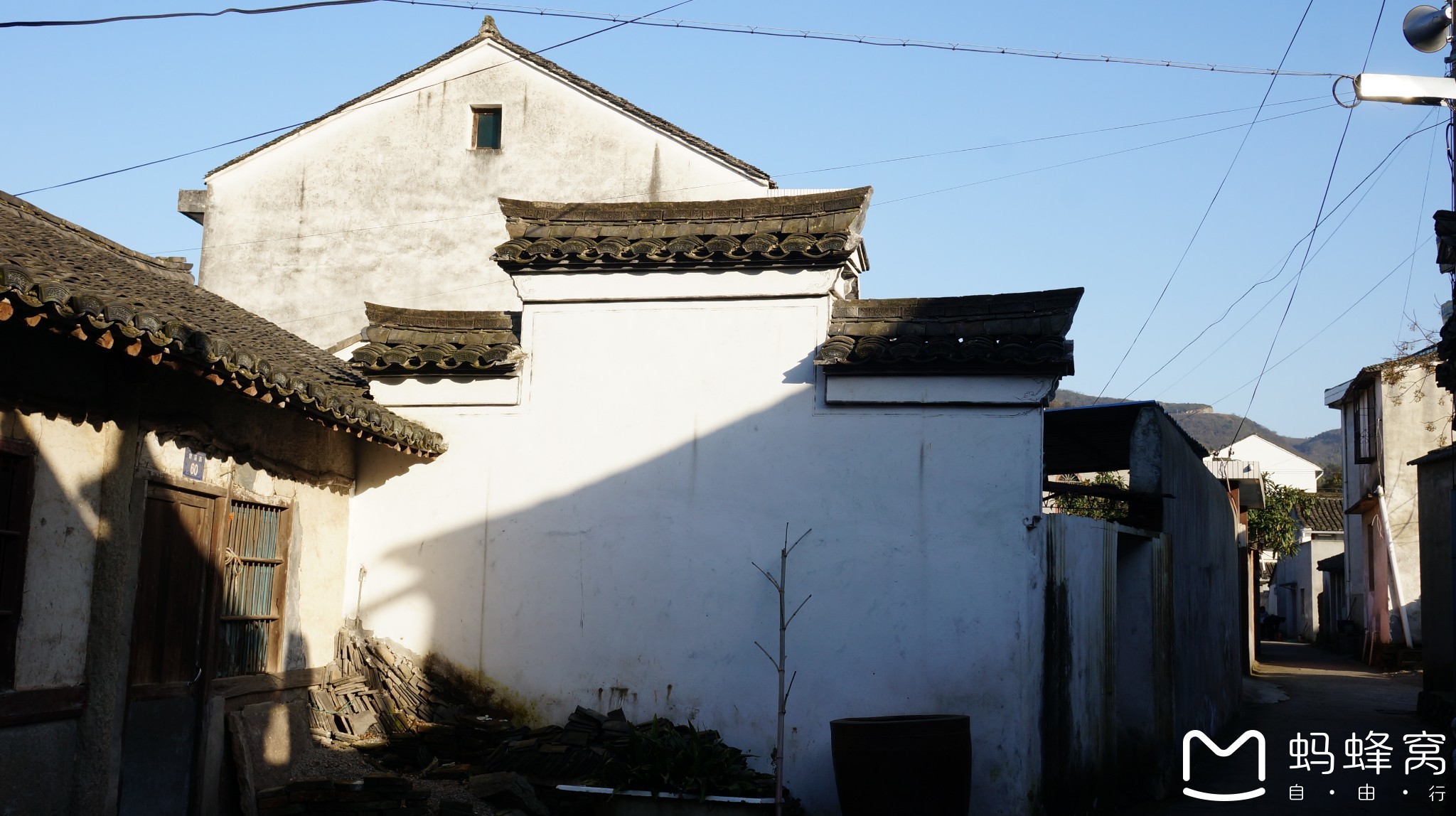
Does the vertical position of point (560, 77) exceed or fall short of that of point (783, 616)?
it exceeds it

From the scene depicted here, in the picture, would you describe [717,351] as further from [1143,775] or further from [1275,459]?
[1275,459]

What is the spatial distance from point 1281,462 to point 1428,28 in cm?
4834

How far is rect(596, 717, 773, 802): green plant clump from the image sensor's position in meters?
8.18

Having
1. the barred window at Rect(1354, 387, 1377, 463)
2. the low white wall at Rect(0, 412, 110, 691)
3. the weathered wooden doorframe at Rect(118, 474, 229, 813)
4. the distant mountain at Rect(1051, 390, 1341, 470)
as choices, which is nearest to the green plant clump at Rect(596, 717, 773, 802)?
the weathered wooden doorframe at Rect(118, 474, 229, 813)

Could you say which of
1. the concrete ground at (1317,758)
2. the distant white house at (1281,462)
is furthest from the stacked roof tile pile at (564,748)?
the distant white house at (1281,462)

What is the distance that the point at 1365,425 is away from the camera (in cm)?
2862

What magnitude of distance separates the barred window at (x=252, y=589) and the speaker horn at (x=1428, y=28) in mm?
11017

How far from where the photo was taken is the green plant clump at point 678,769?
818 cm

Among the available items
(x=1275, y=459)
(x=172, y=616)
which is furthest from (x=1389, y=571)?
(x=1275, y=459)

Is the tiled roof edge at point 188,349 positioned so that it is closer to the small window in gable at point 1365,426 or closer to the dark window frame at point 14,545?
the dark window frame at point 14,545

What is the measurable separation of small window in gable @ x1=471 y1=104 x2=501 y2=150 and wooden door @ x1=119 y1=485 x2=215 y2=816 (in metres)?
11.2

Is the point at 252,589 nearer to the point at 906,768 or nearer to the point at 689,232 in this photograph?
the point at 689,232

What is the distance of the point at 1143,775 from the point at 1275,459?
4990 centimetres

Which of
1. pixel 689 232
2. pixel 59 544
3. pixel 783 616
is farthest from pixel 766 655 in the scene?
pixel 59 544
